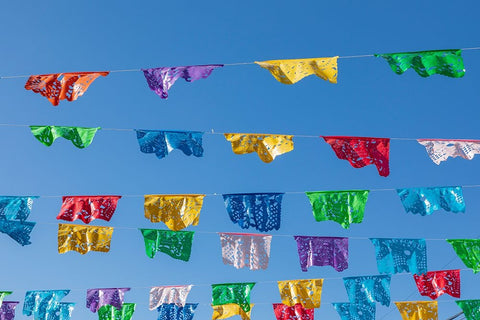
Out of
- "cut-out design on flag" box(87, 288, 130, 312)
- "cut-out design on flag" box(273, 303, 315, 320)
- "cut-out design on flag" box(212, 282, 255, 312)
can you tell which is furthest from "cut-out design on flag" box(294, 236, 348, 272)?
"cut-out design on flag" box(87, 288, 130, 312)

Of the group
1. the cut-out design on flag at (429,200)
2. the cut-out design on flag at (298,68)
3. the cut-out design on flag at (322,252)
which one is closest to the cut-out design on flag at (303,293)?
the cut-out design on flag at (322,252)

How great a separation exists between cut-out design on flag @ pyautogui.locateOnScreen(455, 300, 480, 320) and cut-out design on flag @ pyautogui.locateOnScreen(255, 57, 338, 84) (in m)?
5.42

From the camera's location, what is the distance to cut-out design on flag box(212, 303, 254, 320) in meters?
9.66

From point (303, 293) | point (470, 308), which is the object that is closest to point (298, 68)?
point (303, 293)

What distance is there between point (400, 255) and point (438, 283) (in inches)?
59.0

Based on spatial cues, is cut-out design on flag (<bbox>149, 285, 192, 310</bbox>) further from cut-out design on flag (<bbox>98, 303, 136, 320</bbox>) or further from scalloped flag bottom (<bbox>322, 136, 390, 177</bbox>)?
scalloped flag bottom (<bbox>322, 136, 390, 177</bbox>)

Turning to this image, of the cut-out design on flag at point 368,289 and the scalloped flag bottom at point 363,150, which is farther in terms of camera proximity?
the cut-out design on flag at point 368,289

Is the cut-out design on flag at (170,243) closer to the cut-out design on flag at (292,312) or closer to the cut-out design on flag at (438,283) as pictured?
the cut-out design on flag at (292,312)

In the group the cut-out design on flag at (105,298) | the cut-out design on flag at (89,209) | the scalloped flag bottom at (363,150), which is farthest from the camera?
the cut-out design on flag at (105,298)

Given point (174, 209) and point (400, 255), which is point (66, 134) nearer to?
point (174, 209)

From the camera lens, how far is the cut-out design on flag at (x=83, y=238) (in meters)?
8.62

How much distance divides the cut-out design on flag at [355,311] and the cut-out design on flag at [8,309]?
20.8ft

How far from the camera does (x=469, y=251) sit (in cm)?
854

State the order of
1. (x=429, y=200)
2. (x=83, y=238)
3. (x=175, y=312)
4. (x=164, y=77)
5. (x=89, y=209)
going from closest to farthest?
1. (x=164, y=77)
2. (x=429, y=200)
3. (x=89, y=209)
4. (x=83, y=238)
5. (x=175, y=312)
